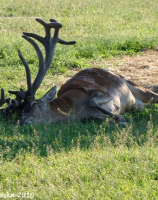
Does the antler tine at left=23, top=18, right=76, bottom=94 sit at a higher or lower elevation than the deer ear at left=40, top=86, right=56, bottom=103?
higher

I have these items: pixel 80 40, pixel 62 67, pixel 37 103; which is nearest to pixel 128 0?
pixel 80 40

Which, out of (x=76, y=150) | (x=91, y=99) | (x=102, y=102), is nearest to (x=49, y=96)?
(x=91, y=99)

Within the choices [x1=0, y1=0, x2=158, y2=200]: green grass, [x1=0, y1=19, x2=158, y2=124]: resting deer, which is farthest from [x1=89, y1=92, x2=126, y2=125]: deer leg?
[x1=0, y1=0, x2=158, y2=200]: green grass

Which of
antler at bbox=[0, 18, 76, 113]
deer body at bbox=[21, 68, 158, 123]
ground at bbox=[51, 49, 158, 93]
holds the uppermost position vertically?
antler at bbox=[0, 18, 76, 113]

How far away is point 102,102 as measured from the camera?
879 cm

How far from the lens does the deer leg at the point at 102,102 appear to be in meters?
8.38

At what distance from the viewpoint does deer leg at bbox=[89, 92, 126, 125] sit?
8.38 metres

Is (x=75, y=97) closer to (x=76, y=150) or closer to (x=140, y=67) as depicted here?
(x=76, y=150)

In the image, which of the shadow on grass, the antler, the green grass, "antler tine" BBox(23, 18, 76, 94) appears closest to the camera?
the green grass

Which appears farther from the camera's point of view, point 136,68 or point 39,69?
point 136,68

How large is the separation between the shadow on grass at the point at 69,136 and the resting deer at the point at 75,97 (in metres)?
0.28

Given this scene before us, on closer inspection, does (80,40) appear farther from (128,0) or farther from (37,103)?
(128,0)

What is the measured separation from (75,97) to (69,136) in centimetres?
159

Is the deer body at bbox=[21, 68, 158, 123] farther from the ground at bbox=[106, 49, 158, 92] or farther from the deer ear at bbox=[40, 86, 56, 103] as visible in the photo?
the ground at bbox=[106, 49, 158, 92]
